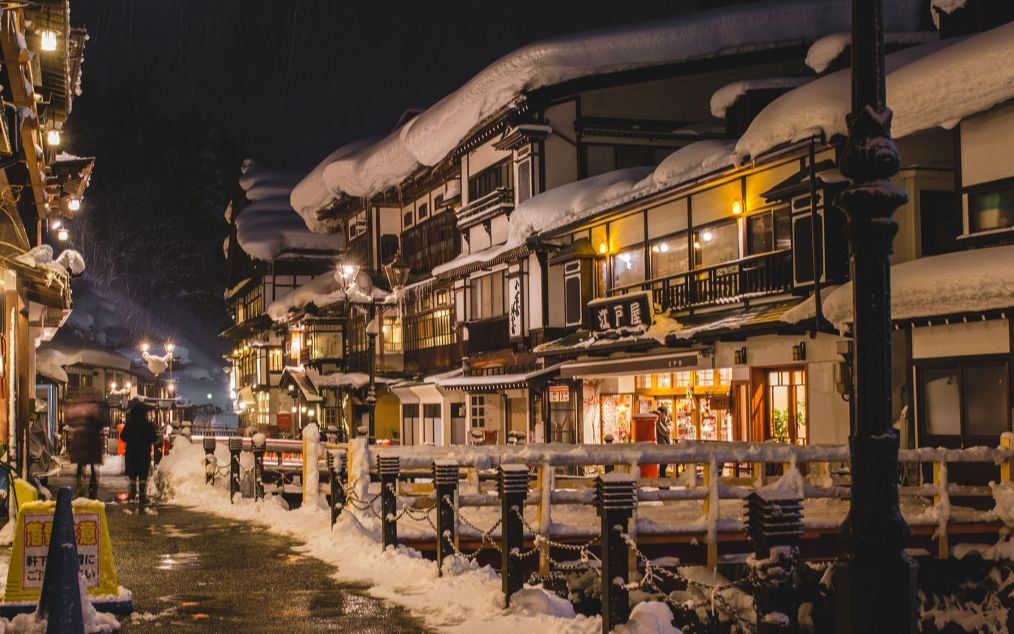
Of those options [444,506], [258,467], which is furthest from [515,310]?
[444,506]

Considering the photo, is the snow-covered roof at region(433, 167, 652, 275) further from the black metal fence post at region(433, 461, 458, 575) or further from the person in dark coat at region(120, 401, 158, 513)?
the black metal fence post at region(433, 461, 458, 575)

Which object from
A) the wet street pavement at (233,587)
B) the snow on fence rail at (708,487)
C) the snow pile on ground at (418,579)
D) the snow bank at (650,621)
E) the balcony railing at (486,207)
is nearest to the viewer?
the snow bank at (650,621)

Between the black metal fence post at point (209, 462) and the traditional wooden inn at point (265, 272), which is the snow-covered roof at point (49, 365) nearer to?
the traditional wooden inn at point (265, 272)

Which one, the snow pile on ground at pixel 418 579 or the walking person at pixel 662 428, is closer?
the snow pile on ground at pixel 418 579

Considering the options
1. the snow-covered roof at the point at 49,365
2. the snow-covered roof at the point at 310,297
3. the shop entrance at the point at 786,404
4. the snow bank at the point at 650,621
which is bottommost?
the snow bank at the point at 650,621

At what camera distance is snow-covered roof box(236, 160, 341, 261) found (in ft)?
213

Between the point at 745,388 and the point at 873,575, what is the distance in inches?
747

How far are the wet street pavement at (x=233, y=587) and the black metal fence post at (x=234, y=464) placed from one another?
4.74 m

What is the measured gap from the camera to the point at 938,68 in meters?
17.9

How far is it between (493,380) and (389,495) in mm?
22503

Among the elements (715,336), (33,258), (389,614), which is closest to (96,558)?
(389,614)

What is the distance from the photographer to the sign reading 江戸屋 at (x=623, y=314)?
1067 inches

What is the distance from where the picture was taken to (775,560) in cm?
740

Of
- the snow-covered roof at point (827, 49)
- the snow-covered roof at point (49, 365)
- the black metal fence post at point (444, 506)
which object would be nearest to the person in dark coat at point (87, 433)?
the black metal fence post at point (444, 506)
